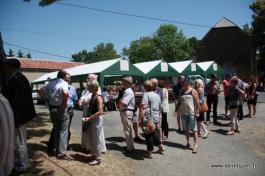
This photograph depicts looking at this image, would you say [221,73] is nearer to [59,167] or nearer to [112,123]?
[112,123]

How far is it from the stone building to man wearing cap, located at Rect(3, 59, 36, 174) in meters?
47.7

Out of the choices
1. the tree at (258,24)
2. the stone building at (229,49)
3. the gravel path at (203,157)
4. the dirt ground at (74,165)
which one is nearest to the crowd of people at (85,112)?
the dirt ground at (74,165)

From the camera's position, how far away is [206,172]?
655 centimetres

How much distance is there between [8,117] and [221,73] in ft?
111

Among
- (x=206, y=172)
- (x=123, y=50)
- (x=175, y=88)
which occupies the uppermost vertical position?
(x=123, y=50)

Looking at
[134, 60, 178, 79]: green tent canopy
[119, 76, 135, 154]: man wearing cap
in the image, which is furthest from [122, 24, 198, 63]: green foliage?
[119, 76, 135, 154]: man wearing cap

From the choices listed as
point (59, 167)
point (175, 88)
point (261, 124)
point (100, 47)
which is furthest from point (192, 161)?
point (100, 47)

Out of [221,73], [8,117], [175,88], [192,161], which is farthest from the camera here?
[221,73]

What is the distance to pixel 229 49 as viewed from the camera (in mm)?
52281

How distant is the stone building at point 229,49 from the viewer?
50384 millimetres

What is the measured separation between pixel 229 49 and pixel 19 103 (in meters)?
50.4

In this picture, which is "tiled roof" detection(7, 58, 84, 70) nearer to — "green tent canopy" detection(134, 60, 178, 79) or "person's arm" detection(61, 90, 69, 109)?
"green tent canopy" detection(134, 60, 178, 79)

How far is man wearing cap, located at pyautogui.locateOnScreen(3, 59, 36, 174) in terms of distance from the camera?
17.4 feet

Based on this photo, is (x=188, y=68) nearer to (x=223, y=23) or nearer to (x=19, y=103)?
(x=19, y=103)
